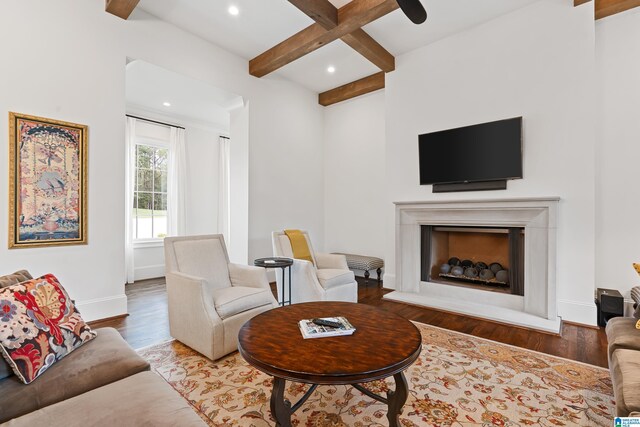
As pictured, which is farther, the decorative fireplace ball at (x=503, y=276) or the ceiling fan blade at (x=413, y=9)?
the decorative fireplace ball at (x=503, y=276)

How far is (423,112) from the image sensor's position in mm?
4156

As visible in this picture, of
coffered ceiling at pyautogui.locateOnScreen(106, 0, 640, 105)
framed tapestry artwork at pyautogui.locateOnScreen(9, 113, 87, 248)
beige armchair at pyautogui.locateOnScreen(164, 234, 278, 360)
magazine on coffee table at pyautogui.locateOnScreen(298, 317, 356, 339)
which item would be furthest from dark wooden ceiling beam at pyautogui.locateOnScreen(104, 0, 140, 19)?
magazine on coffee table at pyautogui.locateOnScreen(298, 317, 356, 339)

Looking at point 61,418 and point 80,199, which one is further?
point 80,199

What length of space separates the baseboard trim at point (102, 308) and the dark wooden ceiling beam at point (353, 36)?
3.54 meters

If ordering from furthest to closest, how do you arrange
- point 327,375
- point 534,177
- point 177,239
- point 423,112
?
point 423,112, point 534,177, point 177,239, point 327,375

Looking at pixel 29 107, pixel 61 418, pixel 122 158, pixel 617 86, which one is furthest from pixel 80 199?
pixel 617 86

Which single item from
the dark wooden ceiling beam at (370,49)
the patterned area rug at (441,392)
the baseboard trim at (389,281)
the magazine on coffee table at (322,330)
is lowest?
the patterned area rug at (441,392)

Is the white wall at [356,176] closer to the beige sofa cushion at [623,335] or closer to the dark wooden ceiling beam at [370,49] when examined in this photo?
the dark wooden ceiling beam at [370,49]

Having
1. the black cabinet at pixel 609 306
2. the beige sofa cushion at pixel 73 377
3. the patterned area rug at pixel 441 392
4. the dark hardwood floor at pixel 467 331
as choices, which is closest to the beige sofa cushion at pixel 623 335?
the patterned area rug at pixel 441 392

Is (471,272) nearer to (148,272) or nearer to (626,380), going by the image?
(626,380)

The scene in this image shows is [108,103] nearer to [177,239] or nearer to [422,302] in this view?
[177,239]

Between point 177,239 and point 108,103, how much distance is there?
177 centimetres

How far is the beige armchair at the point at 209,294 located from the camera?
2.23 meters

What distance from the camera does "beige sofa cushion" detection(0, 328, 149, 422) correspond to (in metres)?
1.12
